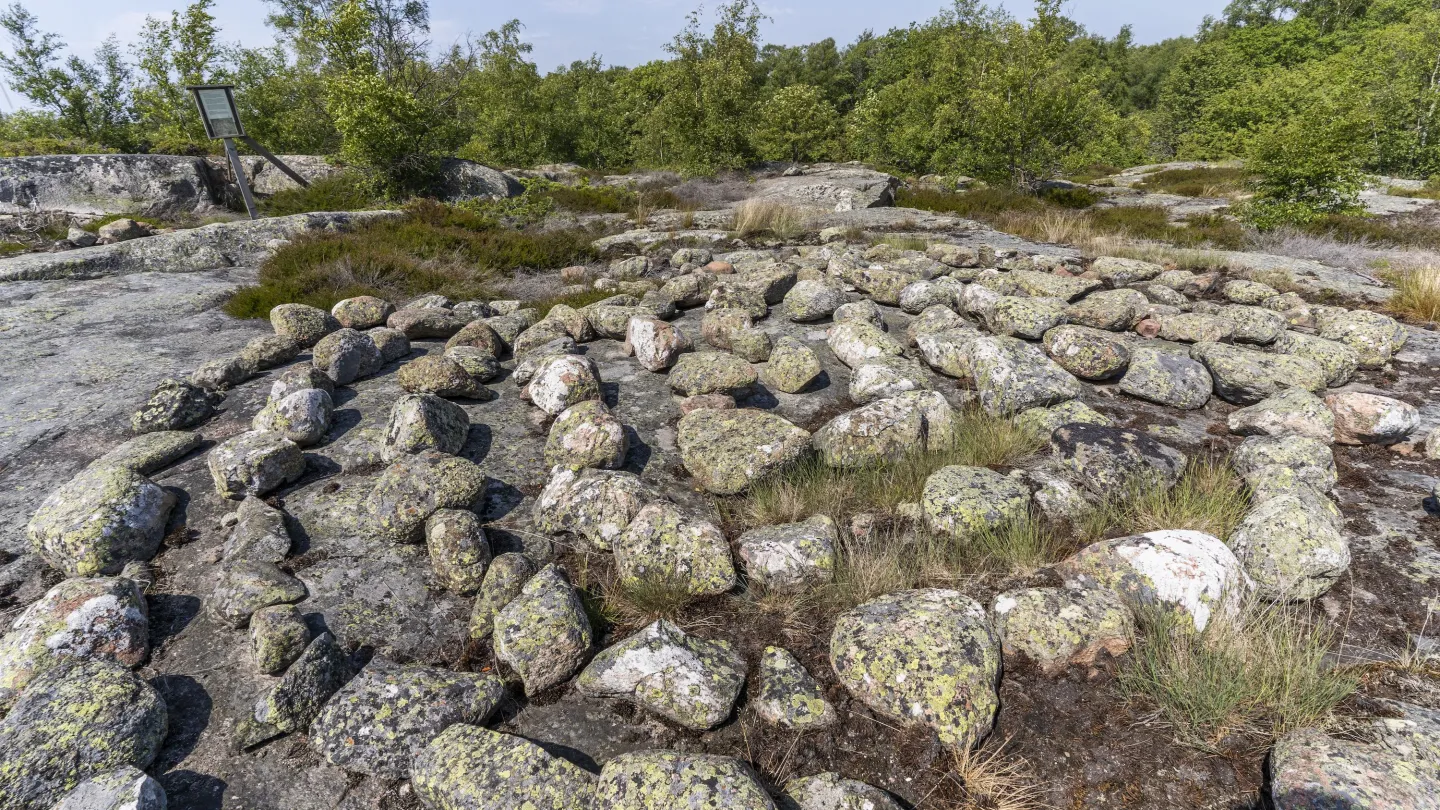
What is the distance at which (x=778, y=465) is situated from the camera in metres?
3.68

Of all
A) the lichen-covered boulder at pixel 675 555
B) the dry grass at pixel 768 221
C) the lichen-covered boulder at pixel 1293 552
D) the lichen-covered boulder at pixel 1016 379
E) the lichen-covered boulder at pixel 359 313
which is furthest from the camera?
the dry grass at pixel 768 221

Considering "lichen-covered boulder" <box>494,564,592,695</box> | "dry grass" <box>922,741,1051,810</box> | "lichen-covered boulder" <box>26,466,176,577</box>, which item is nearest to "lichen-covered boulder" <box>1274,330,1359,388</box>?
"dry grass" <box>922,741,1051,810</box>

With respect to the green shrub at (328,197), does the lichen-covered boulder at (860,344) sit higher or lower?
lower

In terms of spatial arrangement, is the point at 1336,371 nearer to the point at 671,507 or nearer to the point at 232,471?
the point at 671,507

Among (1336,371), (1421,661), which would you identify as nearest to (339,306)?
(1421,661)

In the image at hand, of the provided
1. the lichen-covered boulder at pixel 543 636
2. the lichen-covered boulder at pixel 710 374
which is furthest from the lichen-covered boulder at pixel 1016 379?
the lichen-covered boulder at pixel 543 636

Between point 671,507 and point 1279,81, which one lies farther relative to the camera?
point 1279,81

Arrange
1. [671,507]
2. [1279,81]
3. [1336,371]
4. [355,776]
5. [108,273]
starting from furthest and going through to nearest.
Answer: [1279,81] < [108,273] < [1336,371] < [671,507] < [355,776]

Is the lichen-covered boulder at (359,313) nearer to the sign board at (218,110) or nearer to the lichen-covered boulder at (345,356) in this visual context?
the lichen-covered boulder at (345,356)

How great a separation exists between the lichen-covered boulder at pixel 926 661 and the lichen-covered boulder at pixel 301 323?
5791 mm

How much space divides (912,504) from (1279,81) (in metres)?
42.0

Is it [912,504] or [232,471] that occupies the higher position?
[232,471]

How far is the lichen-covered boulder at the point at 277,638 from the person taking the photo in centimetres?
245

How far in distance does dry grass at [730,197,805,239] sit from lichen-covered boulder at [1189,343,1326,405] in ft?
29.0
